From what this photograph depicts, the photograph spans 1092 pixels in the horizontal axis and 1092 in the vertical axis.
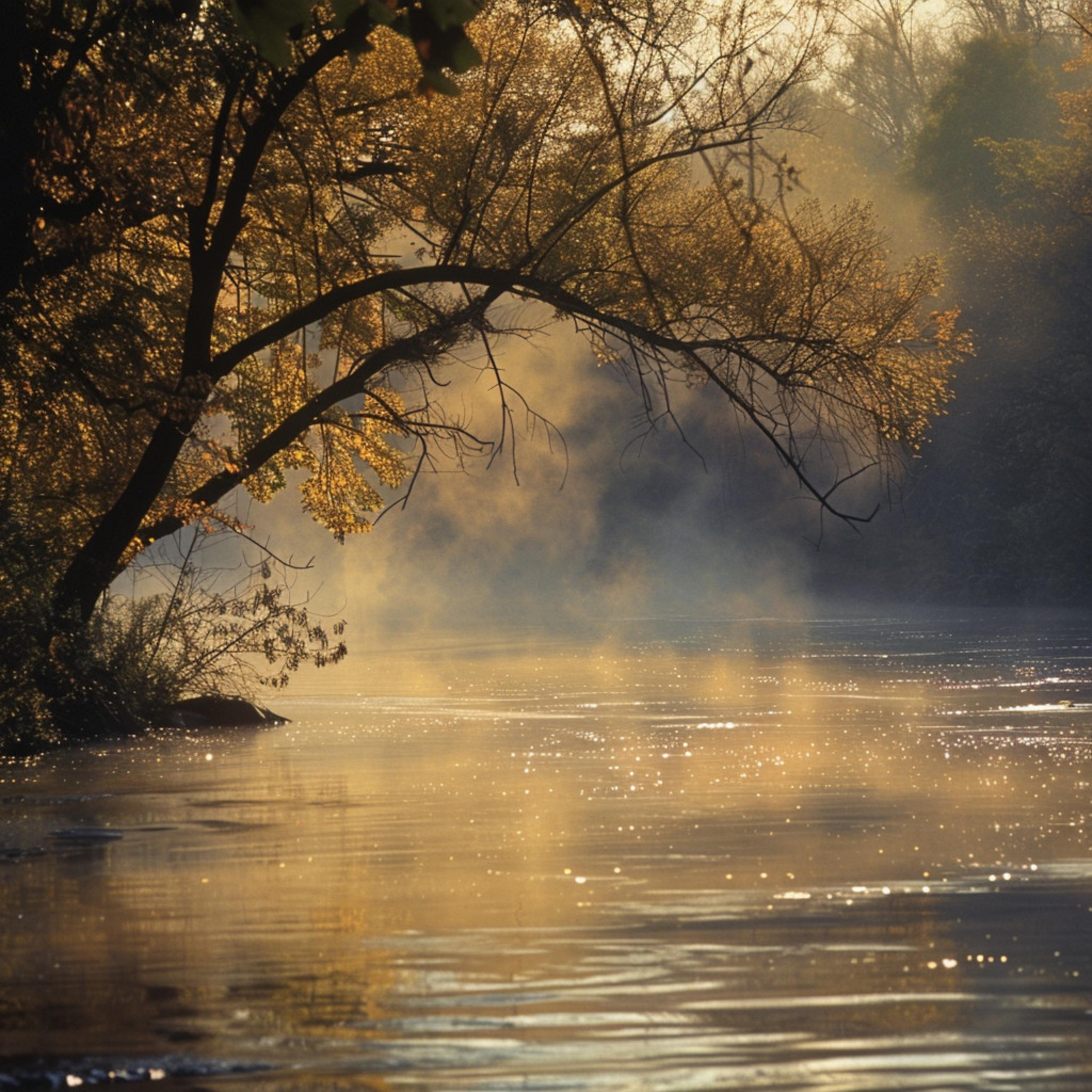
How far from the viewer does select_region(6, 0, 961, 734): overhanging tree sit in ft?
49.5

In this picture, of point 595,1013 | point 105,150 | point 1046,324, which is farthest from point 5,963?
point 1046,324

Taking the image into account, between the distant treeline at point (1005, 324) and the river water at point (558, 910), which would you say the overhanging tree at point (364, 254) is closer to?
the river water at point (558, 910)

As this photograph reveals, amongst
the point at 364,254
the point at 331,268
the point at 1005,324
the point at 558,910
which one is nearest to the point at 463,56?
the point at 558,910

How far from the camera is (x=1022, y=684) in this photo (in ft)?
86.5

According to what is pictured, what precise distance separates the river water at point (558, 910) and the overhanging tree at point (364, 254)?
8.27ft

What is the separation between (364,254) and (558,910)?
323 inches

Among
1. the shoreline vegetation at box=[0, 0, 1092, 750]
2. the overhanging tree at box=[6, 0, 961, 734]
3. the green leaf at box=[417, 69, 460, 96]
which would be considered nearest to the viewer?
the green leaf at box=[417, 69, 460, 96]

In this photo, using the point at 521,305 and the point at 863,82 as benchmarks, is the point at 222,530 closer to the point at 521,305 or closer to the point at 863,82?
the point at 521,305

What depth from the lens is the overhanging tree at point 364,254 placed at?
15.1 metres

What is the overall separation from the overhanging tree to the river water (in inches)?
99.3

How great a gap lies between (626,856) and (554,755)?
686cm

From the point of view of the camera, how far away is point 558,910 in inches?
377

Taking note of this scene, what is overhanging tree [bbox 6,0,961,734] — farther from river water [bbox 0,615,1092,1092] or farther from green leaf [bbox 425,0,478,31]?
green leaf [bbox 425,0,478,31]

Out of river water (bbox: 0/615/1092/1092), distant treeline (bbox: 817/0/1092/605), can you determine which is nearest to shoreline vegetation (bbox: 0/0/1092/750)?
river water (bbox: 0/615/1092/1092)
